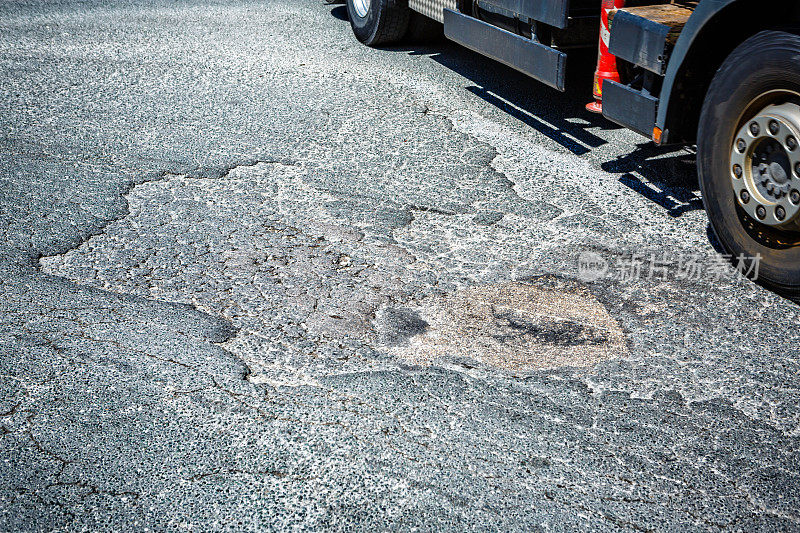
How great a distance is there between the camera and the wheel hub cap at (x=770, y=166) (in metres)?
3.08

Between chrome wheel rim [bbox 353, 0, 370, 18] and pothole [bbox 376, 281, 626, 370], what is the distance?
4671 millimetres

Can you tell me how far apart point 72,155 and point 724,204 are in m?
3.93

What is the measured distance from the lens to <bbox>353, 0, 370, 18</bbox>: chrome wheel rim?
7.13m

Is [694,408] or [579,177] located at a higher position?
[579,177]

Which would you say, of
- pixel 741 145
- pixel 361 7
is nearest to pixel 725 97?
pixel 741 145

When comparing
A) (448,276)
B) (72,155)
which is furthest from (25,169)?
(448,276)

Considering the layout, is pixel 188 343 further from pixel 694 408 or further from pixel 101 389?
pixel 694 408

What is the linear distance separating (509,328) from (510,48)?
2564 millimetres

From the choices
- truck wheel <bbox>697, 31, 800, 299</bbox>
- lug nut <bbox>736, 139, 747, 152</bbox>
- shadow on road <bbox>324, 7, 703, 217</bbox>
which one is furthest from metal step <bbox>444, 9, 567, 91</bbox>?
lug nut <bbox>736, 139, 747, 152</bbox>

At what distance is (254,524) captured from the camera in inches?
84.7

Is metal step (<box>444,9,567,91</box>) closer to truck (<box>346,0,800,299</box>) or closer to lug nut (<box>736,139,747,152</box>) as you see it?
truck (<box>346,0,800,299</box>)

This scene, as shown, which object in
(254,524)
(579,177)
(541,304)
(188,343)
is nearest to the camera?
(254,524)

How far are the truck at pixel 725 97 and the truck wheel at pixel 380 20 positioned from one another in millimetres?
2703

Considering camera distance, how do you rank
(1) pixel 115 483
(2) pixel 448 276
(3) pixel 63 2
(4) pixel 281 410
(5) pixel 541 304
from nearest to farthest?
(1) pixel 115 483 < (4) pixel 281 410 < (5) pixel 541 304 < (2) pixel 448 276 < (3) pixel 63 2
